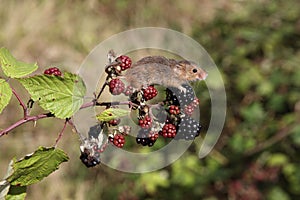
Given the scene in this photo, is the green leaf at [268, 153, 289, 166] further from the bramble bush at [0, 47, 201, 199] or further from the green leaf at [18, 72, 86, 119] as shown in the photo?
the green leaf at [18, 72, 86, 119]

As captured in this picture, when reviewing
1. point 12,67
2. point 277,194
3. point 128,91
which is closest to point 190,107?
point 128,91

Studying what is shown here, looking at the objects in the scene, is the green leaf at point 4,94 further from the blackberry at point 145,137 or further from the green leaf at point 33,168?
the blackberry at point 145,137

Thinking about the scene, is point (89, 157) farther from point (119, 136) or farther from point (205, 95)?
point (205, 95)

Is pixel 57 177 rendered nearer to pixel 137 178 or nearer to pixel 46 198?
pixel 46 198

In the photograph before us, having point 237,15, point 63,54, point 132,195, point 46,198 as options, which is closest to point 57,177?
point 46,198

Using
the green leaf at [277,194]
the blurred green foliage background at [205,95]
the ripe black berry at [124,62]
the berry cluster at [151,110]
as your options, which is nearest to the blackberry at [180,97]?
the berry cluster at [151,110]
